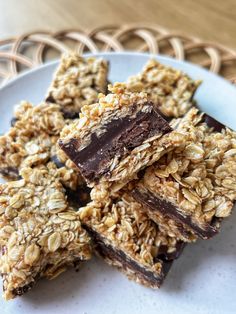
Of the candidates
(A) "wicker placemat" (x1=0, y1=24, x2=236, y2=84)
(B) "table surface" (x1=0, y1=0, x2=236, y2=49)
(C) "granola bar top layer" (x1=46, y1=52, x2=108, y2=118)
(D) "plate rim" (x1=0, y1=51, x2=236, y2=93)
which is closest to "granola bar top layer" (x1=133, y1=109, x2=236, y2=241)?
(C) "granola bar top layer" (x1=46, y1=52, x2=108, y2=118)

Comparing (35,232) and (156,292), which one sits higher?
(35,232)

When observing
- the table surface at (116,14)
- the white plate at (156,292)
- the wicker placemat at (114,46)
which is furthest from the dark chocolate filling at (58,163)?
the table surface at (116,14)

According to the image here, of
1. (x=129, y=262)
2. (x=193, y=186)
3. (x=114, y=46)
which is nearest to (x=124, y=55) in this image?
(x=114, y=46)

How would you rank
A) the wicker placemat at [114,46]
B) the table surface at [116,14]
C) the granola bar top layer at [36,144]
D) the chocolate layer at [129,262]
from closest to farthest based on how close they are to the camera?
the chocolate layer at [129,262] → the granola bar top layer at [36,144] → the wicker placemat at [114,46] → the table surface at [116,14]

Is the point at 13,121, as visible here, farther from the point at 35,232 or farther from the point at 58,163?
the point at 35,232

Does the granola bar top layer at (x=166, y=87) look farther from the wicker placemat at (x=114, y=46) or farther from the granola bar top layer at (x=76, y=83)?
the wicker placemat at (x=114, y=46)

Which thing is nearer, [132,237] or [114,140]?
[114,140]

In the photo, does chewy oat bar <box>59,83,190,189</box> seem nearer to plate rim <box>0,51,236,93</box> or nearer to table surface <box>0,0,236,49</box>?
plate rim <box>0,51,236,93</box>
